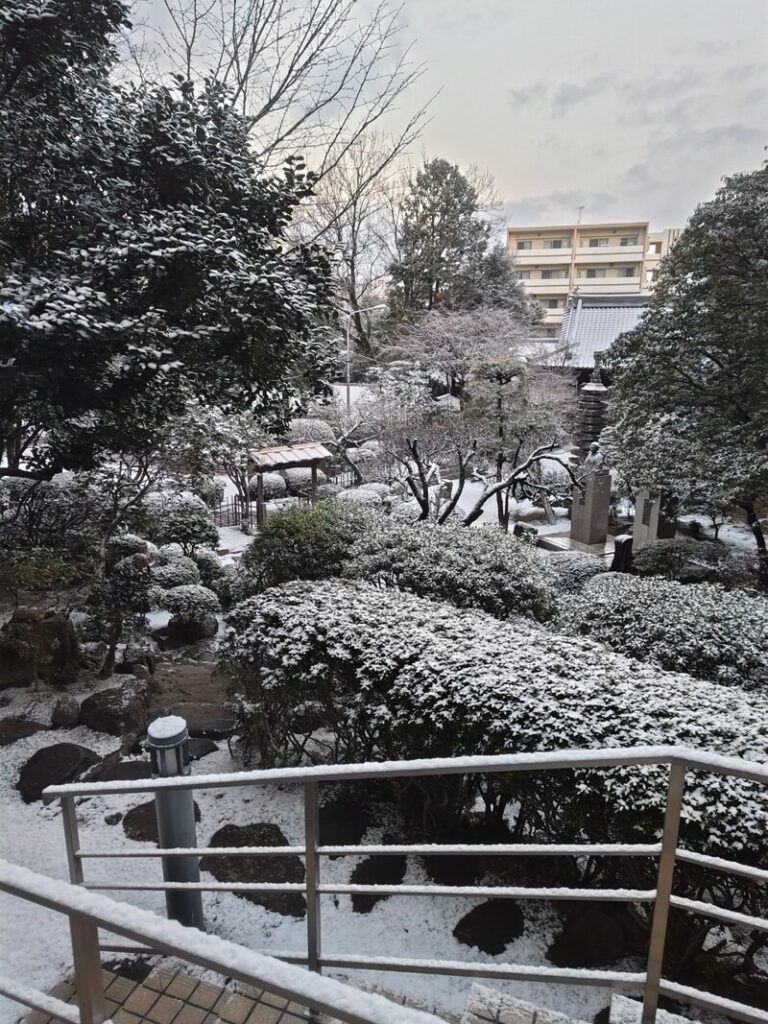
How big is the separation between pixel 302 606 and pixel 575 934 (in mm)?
2306

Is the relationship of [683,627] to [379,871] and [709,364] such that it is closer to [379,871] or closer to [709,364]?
[379,871]

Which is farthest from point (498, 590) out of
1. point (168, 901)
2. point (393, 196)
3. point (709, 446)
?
point (393, 196)

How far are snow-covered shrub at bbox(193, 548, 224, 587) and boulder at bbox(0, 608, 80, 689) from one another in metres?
3.23

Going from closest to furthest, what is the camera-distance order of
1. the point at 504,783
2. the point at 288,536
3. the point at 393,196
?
the point at 504,783 → the point at 288,536 → the point at 393,196

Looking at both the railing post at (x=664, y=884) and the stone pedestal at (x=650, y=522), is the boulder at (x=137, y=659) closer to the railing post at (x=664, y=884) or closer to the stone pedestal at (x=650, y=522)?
the railing post at (x=664, y=884)

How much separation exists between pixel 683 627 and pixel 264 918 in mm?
3592

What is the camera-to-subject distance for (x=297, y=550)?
20.7 feet

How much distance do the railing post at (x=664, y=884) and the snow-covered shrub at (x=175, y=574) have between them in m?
6.91

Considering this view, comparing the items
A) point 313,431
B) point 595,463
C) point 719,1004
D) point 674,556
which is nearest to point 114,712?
point 719,1004

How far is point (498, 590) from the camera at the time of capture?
18.2 feet

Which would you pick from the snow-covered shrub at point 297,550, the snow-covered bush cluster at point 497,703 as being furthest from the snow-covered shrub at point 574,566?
the snow-covered bush cluster at point 497,703

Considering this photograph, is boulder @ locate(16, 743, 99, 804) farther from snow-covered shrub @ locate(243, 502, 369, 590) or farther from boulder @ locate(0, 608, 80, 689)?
snow-covered shrub @ locate(243, 502, 369, 590)

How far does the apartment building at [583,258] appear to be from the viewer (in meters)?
41.5

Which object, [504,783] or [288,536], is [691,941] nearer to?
[504,783]
